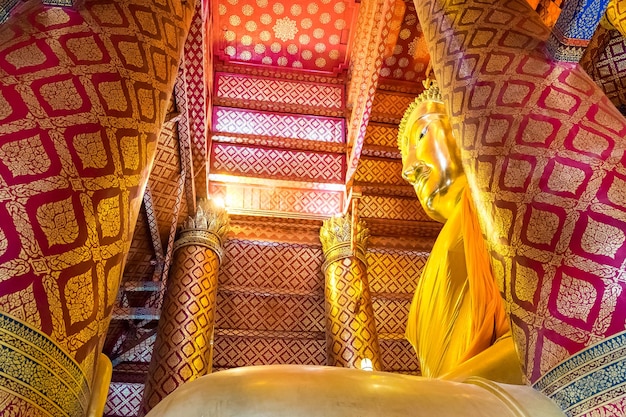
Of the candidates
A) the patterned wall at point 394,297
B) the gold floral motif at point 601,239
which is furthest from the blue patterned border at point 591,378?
the patterned wall at point 394,297

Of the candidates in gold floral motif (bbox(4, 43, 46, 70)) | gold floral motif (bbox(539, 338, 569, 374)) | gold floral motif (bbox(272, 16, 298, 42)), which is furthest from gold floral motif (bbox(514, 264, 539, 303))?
gold floral motif (bbox(272, 16, 298, 42))

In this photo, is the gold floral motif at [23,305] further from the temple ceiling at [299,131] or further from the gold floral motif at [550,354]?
the temple ceiling at [299,131]

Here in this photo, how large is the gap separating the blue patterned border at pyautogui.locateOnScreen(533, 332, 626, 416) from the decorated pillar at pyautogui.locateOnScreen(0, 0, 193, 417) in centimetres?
101

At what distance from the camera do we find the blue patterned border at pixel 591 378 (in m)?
1.15

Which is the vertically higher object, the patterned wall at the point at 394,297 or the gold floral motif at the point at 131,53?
the patterned wall at the point at 394,297

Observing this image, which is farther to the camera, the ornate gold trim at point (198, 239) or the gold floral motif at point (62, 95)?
the ornate gold trim at point (198, 239)

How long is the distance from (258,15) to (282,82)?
70cm

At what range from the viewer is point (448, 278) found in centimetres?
295

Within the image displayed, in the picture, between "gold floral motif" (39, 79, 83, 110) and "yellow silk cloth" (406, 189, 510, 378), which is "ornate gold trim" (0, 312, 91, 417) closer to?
"gold floral motif" (39, 79, 83, 110)

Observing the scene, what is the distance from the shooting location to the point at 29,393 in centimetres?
107

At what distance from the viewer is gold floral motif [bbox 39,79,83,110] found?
1.40 meters

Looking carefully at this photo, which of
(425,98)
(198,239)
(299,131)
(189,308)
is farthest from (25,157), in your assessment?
(299,131)

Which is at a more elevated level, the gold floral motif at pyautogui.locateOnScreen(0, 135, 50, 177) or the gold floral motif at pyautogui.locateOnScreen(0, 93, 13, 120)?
the gold floral motif at pyautogui.locateOnScreen(0, 93, 13, 120)

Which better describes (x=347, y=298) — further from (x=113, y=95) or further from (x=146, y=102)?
(x=113, y=95)
